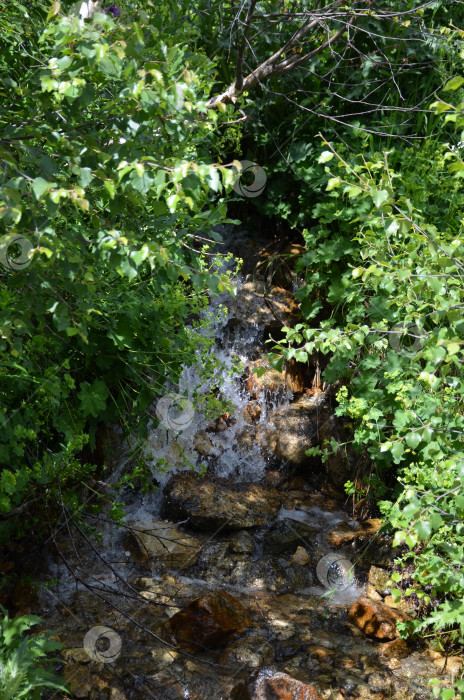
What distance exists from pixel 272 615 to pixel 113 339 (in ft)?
6.35

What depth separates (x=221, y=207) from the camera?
2305 millimetres

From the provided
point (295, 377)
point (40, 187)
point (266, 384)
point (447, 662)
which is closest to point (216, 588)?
point (447, 662)

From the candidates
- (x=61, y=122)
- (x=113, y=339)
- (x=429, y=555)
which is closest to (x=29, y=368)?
(x=113, y=339)

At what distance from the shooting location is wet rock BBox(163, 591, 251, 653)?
3.34 metres

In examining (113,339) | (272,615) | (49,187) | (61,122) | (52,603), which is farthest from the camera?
(272,615)

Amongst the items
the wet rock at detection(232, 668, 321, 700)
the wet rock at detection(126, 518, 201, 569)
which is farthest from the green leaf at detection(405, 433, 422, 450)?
the wet rock at detection(126, 518, 201, 569)

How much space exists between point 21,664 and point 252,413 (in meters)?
3.44

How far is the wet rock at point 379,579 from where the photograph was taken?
3992 mm

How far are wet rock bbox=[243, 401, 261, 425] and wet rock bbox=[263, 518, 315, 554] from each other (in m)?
1.07

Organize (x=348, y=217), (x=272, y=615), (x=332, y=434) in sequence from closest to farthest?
1. (x=272, y=615)
2. (x=348, y=217)
3. (x=332, y=434)

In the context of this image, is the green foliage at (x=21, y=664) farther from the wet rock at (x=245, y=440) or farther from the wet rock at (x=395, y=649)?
the wet rock at (x=245, y=440)

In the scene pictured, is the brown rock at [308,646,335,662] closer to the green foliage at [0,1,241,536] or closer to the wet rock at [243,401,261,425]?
the green foliage at [0,1,241,536]

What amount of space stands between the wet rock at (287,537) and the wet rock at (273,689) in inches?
56.7

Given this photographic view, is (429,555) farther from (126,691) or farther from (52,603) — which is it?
(52,603)
